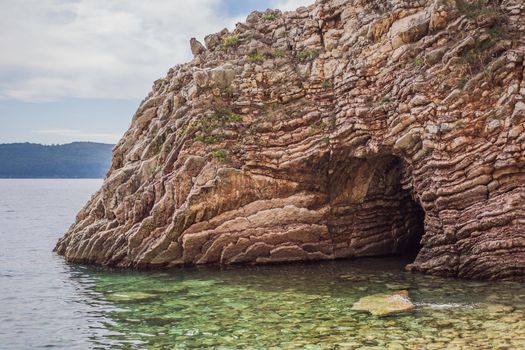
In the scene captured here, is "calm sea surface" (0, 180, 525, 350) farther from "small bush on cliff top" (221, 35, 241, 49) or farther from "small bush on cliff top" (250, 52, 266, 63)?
"small bush on cliff top" (221, 35, 241, 49)

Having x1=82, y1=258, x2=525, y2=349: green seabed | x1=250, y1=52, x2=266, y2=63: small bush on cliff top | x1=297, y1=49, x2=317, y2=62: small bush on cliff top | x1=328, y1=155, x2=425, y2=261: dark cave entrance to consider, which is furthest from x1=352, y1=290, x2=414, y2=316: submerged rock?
x1=250, y1=52, x2=266, y2=63: small bush on cliff top

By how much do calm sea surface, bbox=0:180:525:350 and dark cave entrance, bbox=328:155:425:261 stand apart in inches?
69.8

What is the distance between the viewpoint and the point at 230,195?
29.4m

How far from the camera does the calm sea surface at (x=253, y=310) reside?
15758mm

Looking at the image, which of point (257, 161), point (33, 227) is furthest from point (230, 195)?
point (33, 227)

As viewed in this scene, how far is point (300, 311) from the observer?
62.5ft

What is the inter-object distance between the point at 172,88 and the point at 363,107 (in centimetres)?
1325

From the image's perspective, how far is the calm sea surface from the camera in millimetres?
15758

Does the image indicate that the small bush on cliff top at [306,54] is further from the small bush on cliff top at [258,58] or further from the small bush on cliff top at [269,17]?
the small bush on cliff top at [269,17]

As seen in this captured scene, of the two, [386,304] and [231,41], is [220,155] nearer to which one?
[231,41]

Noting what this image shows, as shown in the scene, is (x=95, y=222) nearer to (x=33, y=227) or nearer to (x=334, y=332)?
(x=334, y=332)

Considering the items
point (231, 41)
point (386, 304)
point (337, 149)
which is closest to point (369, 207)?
point (337, 149)

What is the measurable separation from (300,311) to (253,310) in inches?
69.0

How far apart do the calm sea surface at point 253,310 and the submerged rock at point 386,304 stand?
0.40 metres
